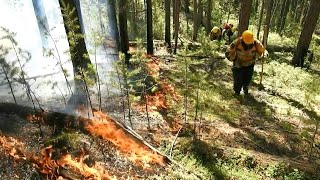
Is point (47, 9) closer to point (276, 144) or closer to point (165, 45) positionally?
point (165, 45)

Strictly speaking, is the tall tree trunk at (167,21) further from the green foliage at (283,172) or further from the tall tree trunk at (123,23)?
the green foliage at (283,172)

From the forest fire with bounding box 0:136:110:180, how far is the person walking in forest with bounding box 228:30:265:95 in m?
4.83

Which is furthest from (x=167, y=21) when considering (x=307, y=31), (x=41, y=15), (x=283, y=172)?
(x=283, y=172)

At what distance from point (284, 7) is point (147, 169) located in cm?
2589

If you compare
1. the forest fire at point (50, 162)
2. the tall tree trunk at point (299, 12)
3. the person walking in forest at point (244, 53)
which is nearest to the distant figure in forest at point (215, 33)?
the person walking in forest at point (244, 53)

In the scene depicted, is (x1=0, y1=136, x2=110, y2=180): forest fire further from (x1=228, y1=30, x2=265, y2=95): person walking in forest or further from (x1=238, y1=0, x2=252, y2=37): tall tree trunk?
(x1=238, y1=0, x2=252, y2=37): tall tree trunk

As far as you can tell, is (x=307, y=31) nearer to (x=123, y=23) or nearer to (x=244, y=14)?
(x=244, y=14)

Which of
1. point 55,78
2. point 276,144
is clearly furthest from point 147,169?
point 55,78

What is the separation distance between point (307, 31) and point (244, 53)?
572cm

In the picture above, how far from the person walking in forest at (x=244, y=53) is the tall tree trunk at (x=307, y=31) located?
5.22 m

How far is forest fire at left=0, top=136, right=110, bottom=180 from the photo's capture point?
5.57m

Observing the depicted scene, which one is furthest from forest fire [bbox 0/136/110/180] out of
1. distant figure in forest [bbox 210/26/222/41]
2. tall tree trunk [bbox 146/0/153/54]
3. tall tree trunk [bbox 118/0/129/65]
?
distant figure in forest [bbox 210/26/222/41]

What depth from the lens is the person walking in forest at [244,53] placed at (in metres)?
8.34

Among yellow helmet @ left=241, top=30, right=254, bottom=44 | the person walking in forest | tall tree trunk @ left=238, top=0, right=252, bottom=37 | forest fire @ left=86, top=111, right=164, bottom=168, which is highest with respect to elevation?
tall tree trunk @ left=238, top=0, right=252, bottom=37
